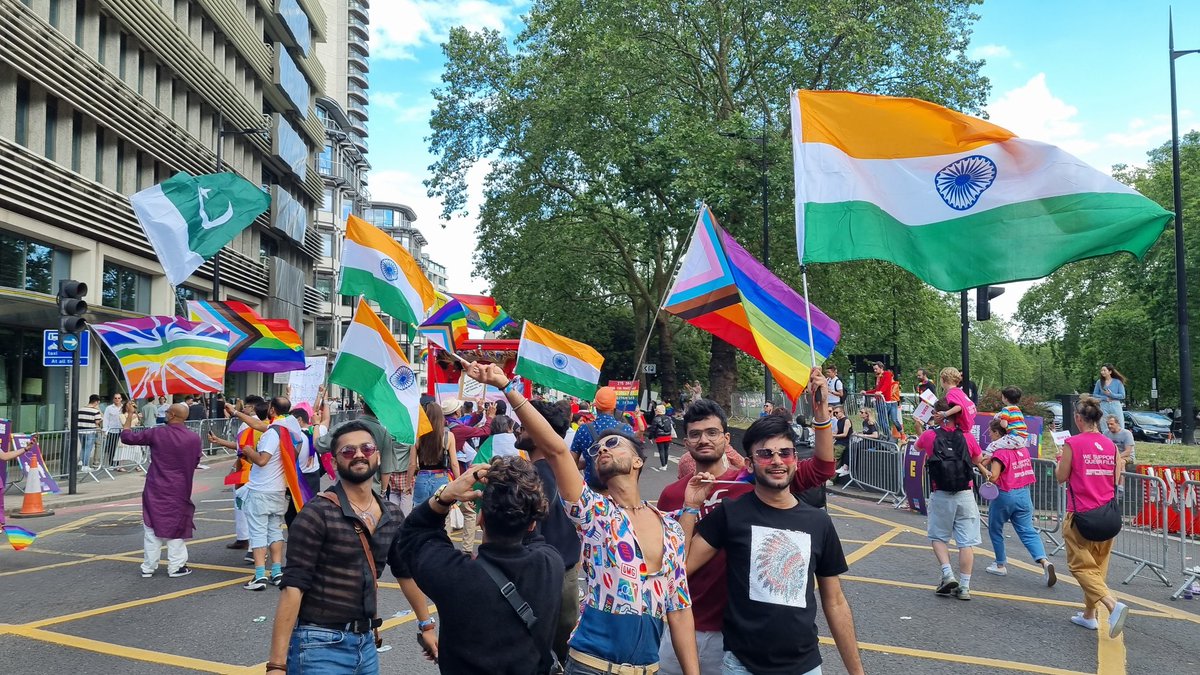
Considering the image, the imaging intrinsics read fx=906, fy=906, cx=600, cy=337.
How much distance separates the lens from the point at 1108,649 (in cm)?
627

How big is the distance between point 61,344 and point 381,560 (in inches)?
543

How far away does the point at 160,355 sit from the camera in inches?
473

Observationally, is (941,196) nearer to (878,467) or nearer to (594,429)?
(594,429)

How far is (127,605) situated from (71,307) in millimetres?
8843

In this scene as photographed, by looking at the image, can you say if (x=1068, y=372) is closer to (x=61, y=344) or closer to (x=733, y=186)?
(x=733, y=186)

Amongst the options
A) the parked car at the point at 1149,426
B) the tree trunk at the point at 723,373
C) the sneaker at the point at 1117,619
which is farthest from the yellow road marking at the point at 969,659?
the parked car at the point at 1149,426

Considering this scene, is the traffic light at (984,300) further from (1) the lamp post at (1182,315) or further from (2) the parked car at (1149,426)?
(2) the parked car at (1149,426)

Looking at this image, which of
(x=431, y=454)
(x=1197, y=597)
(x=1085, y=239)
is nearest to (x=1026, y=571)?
(x=1197, y=597)

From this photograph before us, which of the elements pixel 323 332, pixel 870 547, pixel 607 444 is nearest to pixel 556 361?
pixel 870 547

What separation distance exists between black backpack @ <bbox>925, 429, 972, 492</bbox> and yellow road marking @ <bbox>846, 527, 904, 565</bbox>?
156cm

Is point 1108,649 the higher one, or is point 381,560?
point 381,560

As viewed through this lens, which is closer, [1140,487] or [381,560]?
[381,560]

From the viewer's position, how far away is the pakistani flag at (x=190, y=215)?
37.0 ft

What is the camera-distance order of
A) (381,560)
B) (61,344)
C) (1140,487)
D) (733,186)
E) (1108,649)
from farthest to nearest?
(733,186) < (61,344) < (1140,487) < (1108,649) < (381,560)
